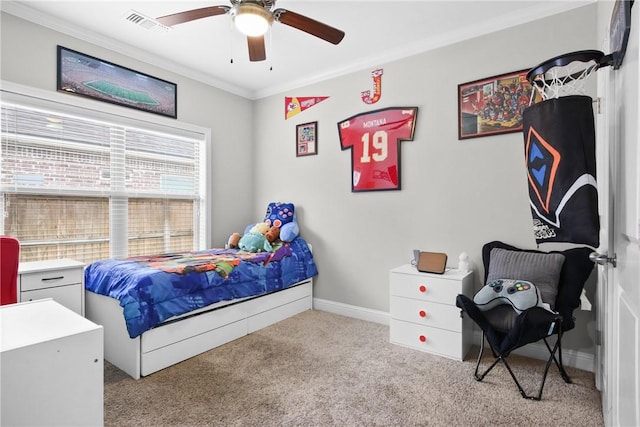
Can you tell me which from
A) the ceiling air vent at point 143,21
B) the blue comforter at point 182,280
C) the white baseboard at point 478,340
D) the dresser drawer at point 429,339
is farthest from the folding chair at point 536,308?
the ceiling air vent at point 143,21

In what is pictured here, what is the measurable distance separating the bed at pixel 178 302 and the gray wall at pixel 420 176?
768 millimetres

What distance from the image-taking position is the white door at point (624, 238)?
987 millimetres

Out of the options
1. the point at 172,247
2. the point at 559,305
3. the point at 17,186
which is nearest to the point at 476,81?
the point at 559,305

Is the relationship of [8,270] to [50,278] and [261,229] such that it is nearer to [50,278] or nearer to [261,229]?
[50,278]

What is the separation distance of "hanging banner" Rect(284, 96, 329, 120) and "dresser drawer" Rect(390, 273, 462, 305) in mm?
2143

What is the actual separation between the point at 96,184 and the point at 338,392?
2724mm

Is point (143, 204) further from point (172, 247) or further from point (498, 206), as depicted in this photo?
point (498, 206)

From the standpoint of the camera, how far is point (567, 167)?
140cm

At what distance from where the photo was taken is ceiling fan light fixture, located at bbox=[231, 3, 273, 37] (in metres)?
2.05

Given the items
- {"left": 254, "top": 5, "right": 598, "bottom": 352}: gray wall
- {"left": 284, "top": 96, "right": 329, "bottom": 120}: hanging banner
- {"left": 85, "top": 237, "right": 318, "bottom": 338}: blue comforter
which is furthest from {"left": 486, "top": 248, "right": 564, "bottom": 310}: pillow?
{"left": 284, "top": 96, "right": 329, "bottom": 120}: hanging banner

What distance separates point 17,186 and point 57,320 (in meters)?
1.99

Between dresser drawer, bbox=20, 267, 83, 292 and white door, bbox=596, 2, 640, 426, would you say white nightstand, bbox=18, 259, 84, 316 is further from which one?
white door, bbox=596, 2, 640, 426

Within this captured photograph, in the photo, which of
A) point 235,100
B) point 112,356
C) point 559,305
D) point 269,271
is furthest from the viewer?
point 235,100

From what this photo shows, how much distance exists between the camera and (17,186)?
8.50 ft
